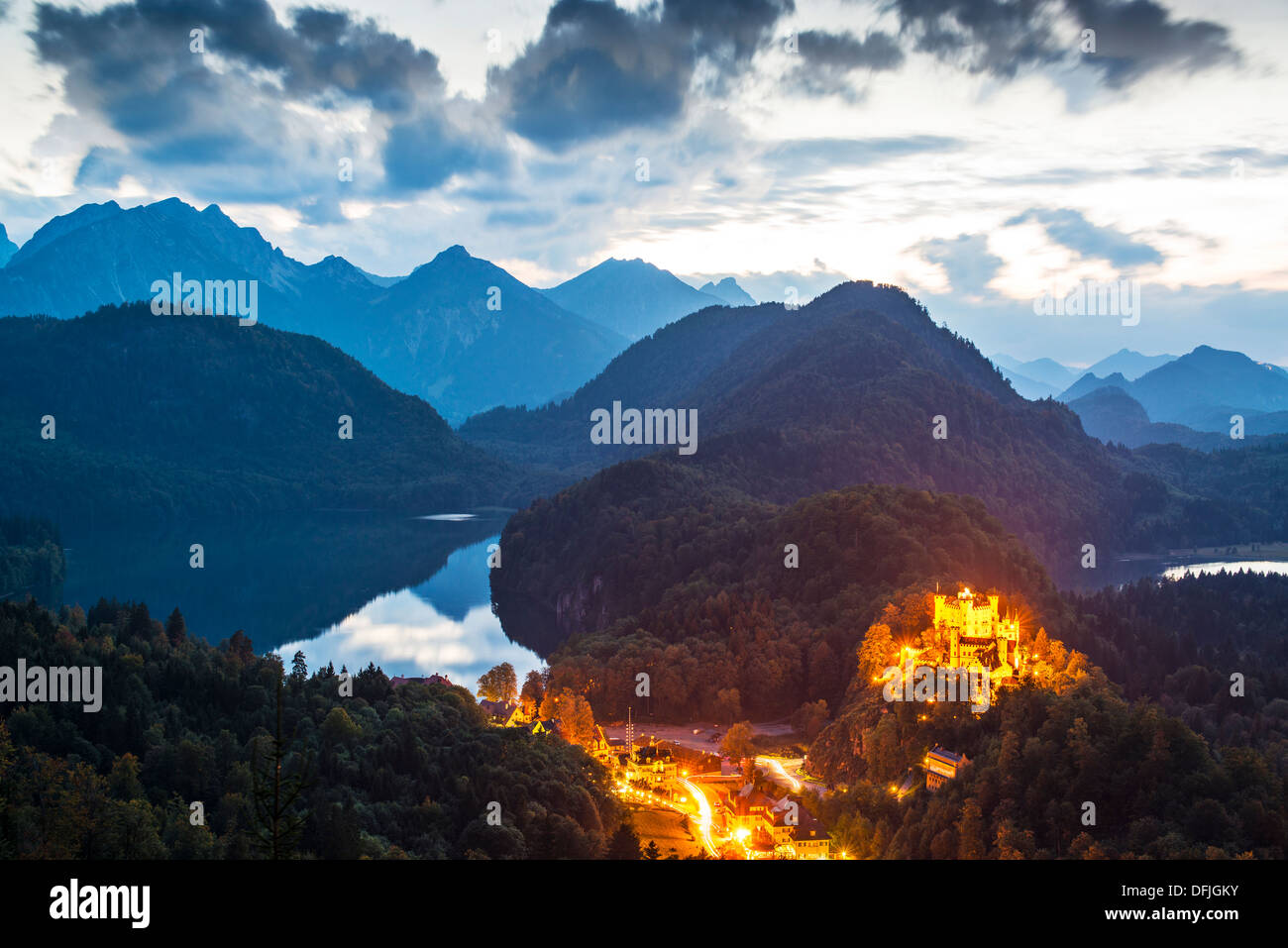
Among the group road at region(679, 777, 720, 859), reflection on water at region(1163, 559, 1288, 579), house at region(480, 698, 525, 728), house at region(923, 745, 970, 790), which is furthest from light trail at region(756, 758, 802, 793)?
reflection on water at region(1163, 559, 1288, 579)

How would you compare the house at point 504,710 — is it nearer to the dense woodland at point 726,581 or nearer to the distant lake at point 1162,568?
the dense woodland at point 726,581

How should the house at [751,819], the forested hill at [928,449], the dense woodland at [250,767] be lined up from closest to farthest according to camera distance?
the dense woodland at [250,767]
the house at [751,819]
the forested hill at [928,449]

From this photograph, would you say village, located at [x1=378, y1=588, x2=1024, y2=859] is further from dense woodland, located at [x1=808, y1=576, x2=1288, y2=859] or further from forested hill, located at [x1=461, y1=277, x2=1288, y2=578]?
forested hill, located at [x1=461, y1=277, x2=1288, y2=578]

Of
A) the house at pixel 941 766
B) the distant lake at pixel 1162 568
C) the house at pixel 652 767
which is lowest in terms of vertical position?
the house at pixel 652 767

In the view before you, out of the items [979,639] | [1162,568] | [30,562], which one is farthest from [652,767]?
[1162,568]
